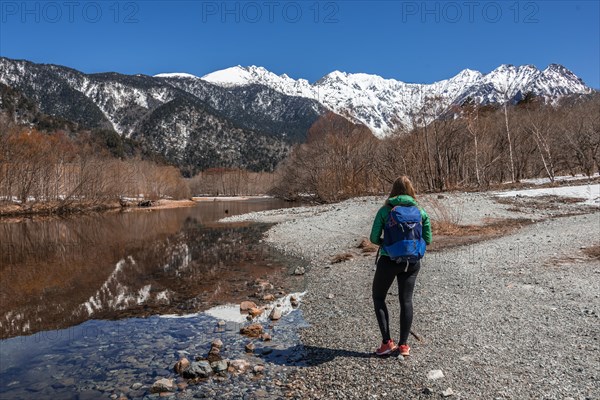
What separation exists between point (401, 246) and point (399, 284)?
71 centimetres

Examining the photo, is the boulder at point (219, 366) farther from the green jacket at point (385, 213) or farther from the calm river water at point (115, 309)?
the green jacket at point (385, 213)

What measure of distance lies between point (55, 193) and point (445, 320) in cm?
6760

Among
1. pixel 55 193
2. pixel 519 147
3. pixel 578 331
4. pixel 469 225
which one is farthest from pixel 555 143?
pixel 55 193

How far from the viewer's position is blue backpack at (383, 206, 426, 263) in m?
5.44

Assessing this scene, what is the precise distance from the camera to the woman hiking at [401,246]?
5.45 meters

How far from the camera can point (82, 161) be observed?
69.6m

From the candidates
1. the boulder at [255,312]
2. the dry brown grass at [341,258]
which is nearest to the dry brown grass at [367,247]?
the dry brown grass at [341,258]

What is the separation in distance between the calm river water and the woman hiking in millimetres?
2173

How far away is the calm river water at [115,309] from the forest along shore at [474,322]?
4.04 ft

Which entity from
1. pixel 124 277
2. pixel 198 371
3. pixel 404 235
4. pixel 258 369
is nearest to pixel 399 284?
pixel 404 235

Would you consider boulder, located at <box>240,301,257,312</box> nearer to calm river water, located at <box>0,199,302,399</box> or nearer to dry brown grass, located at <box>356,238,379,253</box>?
calm river water, located at <box>0,199,302,399</box>

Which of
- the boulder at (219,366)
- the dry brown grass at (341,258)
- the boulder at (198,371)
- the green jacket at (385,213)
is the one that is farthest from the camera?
the dry brown grass at (341,258)

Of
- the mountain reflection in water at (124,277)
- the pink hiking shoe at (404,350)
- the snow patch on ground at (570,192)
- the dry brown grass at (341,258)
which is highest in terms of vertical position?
the snow patch on ground at (570,192)

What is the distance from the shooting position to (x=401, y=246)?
5434 mm
